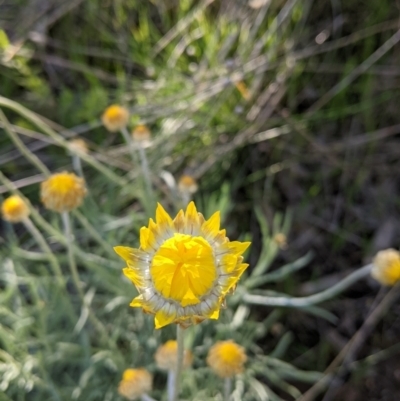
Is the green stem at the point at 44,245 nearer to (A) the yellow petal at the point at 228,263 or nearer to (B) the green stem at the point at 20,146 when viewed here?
(B) the green stem at the point at 20,146

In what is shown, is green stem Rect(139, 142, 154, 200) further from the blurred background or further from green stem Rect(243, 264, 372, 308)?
green stem Rect(243, 264, 372, 308)

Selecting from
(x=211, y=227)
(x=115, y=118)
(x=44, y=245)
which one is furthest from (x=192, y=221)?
(x=115, y=118)

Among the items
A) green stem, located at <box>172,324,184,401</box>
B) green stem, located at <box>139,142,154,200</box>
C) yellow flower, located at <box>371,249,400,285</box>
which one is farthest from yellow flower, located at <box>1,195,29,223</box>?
yellow flower, located at <box>371,249,400,285</box>

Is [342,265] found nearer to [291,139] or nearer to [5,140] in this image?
[291,139]

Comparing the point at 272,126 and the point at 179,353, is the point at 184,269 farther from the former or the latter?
the point at 272,126

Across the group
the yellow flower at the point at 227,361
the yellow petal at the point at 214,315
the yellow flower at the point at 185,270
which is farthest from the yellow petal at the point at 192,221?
the yellow flower at the point at 227,361

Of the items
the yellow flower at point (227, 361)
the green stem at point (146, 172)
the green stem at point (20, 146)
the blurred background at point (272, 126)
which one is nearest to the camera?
the yellow flower at point (227, 361)

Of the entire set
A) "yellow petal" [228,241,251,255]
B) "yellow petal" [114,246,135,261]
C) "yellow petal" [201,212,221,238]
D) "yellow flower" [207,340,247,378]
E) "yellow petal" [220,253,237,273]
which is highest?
"yellow petal" [201,212,221,238]
